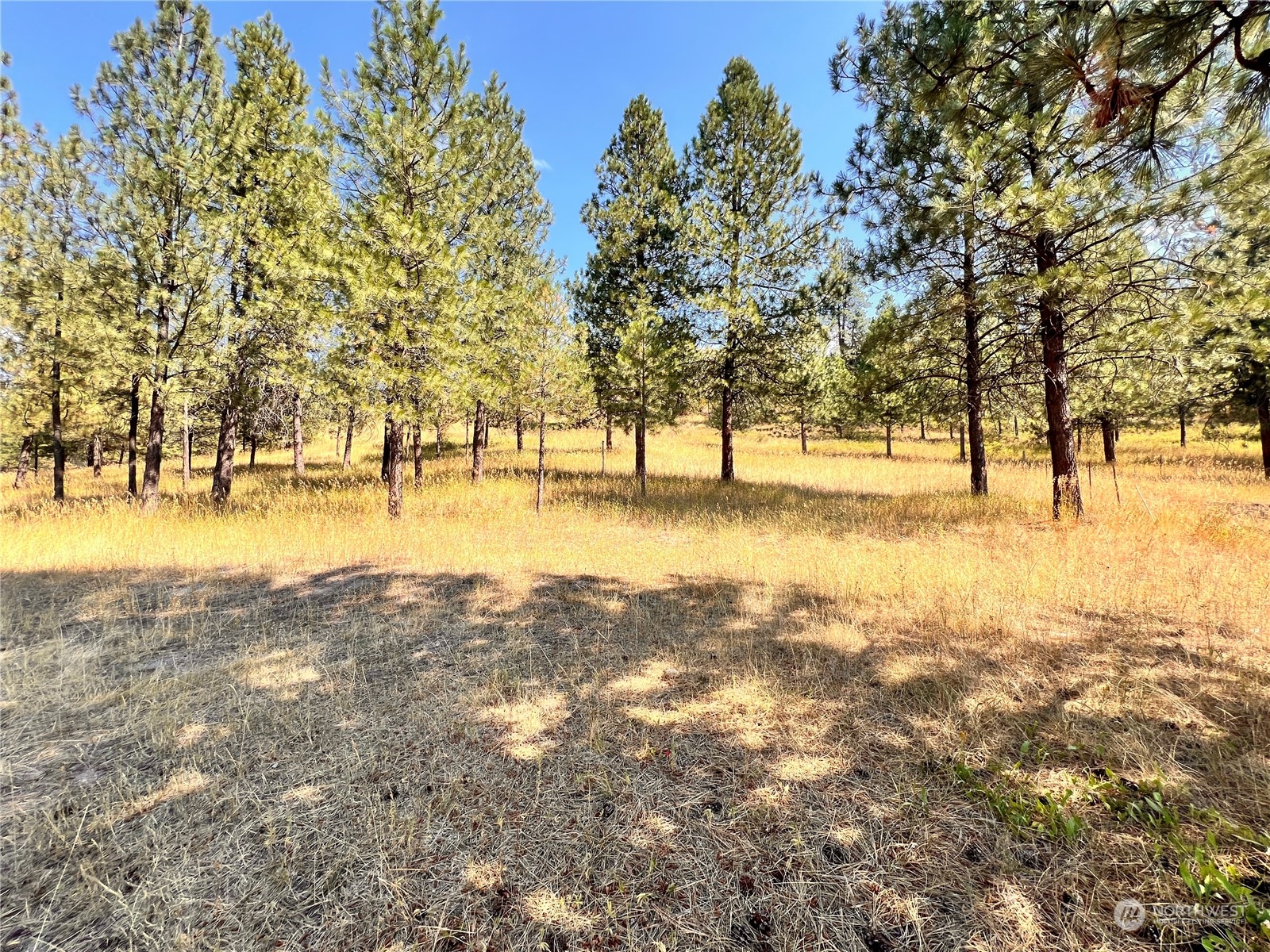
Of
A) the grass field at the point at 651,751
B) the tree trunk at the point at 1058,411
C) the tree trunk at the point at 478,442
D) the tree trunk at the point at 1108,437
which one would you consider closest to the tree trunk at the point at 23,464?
the tree trunk at the point at 478,442

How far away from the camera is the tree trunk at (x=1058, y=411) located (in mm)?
7953

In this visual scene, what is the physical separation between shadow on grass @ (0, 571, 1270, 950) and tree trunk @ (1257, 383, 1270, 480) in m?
19.0

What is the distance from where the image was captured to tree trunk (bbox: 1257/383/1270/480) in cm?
1478

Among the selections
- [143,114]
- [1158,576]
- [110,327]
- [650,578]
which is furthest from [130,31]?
[1158,576]

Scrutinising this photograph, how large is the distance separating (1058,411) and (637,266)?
485 inches

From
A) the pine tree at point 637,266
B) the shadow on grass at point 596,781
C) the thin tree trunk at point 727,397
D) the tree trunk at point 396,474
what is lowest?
the shadow on grass at point 596,781

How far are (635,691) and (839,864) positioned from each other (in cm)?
187

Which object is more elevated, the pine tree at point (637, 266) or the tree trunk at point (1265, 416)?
the pine tree at point (637, 266)

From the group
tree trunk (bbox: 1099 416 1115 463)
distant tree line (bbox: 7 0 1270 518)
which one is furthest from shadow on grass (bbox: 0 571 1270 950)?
tree trunk (bbox: 1099 416 1115 463)

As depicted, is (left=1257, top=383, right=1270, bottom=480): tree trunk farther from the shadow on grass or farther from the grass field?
the shadow on grass

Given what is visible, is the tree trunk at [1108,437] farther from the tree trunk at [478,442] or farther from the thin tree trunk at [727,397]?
the tree trunk at [478,442]

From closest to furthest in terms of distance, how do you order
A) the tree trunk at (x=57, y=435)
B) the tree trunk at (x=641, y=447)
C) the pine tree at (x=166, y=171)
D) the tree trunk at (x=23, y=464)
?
the pine tree at (x=166, y=171)
the tree trunk at (x=641, y=447)
the tree trunk at (x=57, y=435)
the tree trunk at (x=23, y=464)

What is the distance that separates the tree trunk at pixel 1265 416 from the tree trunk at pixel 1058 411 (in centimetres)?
1309

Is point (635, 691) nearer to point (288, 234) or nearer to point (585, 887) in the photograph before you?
point (585, 887)
